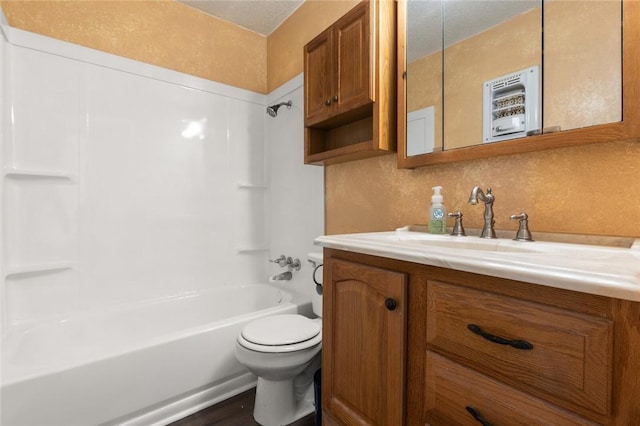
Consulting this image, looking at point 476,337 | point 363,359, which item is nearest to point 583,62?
point 476,337

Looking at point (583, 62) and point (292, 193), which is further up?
point (583, 62)

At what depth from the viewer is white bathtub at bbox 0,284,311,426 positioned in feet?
4.01

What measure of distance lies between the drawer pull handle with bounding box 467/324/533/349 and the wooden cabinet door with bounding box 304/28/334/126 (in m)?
1.26

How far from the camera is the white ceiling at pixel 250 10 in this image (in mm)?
2232

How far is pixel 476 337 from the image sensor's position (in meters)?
0.69

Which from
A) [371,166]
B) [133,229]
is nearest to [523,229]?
[371,166]

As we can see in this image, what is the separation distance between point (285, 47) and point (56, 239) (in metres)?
2.04

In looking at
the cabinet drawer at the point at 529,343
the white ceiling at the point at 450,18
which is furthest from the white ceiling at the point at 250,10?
the cabinet drawer at the point at 529,343

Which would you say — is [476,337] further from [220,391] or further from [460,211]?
[220,391]

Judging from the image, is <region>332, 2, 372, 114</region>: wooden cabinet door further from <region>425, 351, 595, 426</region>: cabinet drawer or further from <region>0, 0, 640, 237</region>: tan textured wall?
<region>425, 351, 595, 426</region>: cabinet drawer

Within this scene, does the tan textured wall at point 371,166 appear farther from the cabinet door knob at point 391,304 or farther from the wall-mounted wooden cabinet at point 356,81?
the cabinet door knob at point 391,304

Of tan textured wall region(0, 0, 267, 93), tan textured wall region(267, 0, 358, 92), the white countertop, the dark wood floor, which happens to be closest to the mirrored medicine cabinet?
the white countertop

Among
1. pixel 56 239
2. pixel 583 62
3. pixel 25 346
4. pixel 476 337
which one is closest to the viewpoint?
pixel 476 337

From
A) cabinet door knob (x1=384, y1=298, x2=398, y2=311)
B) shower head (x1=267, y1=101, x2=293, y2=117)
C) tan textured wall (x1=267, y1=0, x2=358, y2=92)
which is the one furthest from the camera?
shower head (x1=267, y1=101, x2=293, y2=117)
